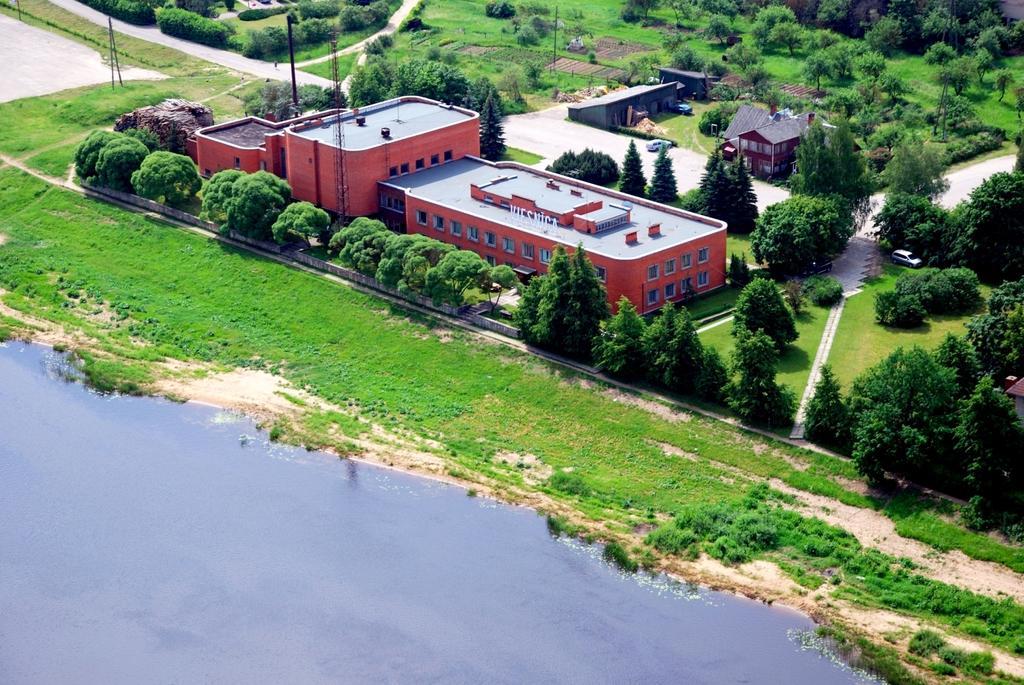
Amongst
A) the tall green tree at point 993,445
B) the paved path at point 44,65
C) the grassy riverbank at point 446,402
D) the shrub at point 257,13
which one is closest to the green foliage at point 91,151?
the grassy riverbank at point 446,402

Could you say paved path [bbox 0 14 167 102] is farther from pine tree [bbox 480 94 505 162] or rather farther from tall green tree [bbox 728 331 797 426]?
tall green tree [bbox 728 331 797 426]

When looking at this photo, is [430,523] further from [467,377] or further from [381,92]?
[381,92]

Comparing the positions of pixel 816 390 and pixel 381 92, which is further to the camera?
pixel 381 92

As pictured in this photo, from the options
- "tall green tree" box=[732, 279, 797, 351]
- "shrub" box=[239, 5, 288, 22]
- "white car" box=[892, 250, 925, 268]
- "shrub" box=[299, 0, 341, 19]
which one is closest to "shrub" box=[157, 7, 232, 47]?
"shrub" box=[239, 5, 288, 22]

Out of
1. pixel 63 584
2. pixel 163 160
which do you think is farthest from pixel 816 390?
pixel 163 160

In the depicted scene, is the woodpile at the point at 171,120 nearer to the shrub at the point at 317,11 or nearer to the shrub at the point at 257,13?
the shrub at the point at 257,13

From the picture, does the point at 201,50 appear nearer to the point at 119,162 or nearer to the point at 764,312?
the point at 119,162
